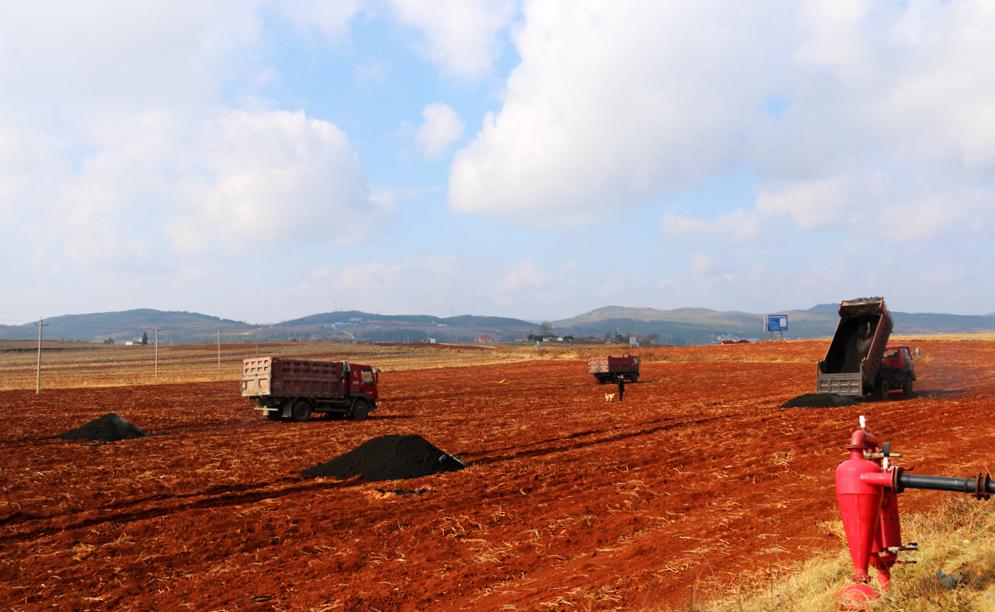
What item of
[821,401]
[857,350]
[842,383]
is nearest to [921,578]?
[821,401]

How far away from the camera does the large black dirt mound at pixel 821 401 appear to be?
27.0 meters

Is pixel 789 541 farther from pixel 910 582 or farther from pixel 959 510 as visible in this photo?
pixel 910 582

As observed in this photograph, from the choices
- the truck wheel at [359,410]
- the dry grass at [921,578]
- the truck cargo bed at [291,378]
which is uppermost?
the truck cargo bed at [291,378]

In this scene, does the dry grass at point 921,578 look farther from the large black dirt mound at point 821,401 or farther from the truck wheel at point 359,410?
the truck wheel at point 359,410

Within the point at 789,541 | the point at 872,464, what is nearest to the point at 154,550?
the point at 789,541

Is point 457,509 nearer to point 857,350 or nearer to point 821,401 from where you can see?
point 821,401

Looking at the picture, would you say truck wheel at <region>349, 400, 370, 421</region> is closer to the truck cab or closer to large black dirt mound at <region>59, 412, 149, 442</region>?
large black dirt mound at <region>59, 412, 149, 442</region>

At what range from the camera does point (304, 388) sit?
1131 inches

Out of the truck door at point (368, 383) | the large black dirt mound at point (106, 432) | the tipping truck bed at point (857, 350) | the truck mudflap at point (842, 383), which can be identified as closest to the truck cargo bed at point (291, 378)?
the truck door at point (368, 383)

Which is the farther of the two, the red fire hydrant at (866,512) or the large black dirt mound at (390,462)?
the large black dirt mound at (390,462)

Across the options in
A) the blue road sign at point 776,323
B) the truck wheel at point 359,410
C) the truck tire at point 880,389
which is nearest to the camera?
the truck wheel at point 359,410

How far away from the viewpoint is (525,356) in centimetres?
10219

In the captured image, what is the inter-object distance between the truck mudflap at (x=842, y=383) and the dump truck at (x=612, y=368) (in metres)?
19.4

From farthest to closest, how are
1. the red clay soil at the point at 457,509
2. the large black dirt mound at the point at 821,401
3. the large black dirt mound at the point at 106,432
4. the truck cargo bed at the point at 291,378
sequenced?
the truck cargo bed at the point at 291,378
the large black dirt mound at the point at 821,401
the large black dirt mound at the point at 106,432
the red clay soil at the point at 457,509
